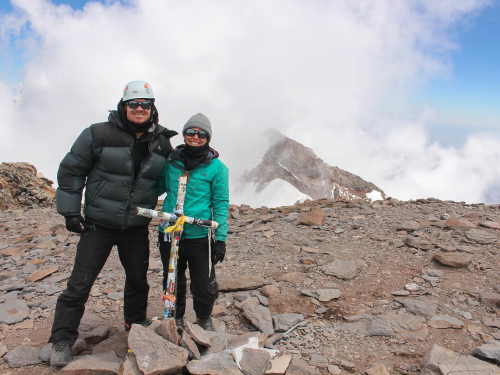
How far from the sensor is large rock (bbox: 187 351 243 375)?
317 centimetres

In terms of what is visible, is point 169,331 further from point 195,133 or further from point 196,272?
point 195,133

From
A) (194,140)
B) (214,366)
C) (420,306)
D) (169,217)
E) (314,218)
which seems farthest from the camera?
(314,218)

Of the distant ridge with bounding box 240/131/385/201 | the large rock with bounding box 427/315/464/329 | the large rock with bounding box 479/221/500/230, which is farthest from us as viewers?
the distant ridge with bounding box 240/131/385/201

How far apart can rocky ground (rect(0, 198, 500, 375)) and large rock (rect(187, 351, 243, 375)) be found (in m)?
0.02

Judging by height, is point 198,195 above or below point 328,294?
above

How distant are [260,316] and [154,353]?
222 centimetres

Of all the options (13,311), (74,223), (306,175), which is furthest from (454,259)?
(306,175)

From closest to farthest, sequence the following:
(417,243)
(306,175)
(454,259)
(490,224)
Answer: (454,259), (417,243), (490,224), (306,175)

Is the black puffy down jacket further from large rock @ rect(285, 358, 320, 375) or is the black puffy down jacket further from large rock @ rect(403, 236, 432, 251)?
large rock @ rect(403, 236, 432, 251)

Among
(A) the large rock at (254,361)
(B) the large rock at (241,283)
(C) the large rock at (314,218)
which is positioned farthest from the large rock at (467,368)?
(C) the large rock at (314,218)

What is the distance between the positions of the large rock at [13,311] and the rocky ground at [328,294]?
0.03m

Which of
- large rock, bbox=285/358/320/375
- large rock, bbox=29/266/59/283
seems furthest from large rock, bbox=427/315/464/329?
large rock, bbox=29/266/59/283

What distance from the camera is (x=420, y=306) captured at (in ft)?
17.1

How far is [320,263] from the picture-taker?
7.19m
